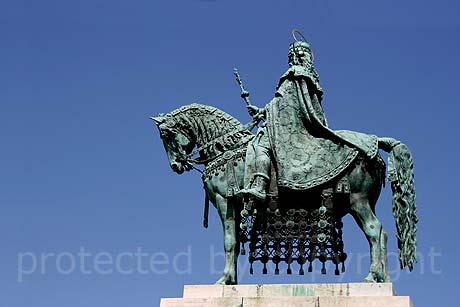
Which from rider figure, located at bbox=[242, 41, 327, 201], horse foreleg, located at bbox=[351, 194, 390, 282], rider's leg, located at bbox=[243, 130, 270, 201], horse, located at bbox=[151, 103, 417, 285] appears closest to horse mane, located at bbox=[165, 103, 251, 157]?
horse, located at bbox=[151, 103, 417, 285]

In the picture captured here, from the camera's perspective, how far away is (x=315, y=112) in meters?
17.2

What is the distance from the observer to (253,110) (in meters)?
17.8

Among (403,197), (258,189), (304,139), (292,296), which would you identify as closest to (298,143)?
(304,139)

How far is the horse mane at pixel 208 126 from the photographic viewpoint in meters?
17.5

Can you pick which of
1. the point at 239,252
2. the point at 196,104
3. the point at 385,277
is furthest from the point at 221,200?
the point at 385,277

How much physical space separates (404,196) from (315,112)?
93.7 inches

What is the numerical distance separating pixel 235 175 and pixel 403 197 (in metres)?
3.18

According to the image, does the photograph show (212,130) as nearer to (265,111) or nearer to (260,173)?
(265,111)

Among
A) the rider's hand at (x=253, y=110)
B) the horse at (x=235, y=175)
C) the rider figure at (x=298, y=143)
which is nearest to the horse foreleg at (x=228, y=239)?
the horse at (x=235, y=175)

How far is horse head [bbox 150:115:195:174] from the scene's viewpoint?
17.9 metres

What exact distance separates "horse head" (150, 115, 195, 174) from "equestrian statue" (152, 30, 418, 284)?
1.73 ft

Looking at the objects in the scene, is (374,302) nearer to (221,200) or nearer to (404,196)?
(404,196)

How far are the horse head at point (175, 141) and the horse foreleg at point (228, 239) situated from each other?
1.22 metres

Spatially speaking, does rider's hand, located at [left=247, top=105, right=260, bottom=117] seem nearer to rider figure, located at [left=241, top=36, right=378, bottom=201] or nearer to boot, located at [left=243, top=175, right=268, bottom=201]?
rider figure, located at [left=241, top=36, right=378, bottom=201]
